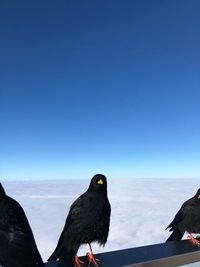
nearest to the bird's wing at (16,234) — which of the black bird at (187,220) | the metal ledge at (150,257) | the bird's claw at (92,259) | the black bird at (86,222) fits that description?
the metal ledge at (150,257)

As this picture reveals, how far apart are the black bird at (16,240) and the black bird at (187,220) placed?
1384 millimetres

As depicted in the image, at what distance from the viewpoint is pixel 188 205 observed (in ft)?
9.90

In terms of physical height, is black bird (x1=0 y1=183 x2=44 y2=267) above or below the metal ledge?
above

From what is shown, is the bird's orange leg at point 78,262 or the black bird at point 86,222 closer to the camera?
the bird's orange leg at point 78,262

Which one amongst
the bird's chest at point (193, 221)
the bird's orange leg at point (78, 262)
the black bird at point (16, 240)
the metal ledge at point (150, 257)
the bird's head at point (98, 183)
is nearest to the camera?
the black bird at point (16, 240)

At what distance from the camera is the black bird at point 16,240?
167 centimetres

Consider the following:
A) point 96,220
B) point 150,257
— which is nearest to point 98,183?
point 96,220

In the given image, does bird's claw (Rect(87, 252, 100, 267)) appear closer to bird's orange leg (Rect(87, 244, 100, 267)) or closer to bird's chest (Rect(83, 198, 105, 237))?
bird's orange leg (Rect(87, 244, 100, 267))

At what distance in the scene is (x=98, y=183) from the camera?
8.50ft

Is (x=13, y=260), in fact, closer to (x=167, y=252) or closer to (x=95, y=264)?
(x=95, y=264)

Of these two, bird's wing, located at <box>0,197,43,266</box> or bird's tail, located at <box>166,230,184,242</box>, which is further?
bird's tail, located at <box>166,230,184,242</box>

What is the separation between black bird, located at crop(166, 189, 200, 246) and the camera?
114 inches

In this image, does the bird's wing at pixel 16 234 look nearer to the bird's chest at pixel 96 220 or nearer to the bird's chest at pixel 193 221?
the bird's chest at pixel 96 220

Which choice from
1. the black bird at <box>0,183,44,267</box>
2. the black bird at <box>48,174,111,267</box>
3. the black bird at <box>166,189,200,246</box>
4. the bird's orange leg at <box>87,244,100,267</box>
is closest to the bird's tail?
the black bird at <box>166,189,200,246</box>
